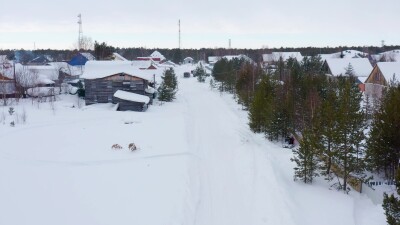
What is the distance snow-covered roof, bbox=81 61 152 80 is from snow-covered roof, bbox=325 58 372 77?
86.6 ft

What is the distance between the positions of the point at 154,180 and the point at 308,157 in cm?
755

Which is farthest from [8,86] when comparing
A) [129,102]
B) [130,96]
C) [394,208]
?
[394,208]

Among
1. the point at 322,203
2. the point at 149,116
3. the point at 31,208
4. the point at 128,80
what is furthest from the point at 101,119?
the point at 322,203

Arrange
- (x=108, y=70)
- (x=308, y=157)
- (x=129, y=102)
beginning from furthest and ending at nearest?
(x=108, y=70), (x=129, y=102), (x=308, y=157)

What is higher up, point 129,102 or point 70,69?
point 70,69

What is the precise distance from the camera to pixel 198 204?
18.1 meters

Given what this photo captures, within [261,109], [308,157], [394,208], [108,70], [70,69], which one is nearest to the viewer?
[394,208]

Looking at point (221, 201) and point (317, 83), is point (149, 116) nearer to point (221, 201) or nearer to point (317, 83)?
point (317, 83)

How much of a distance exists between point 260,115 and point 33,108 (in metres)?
20.1

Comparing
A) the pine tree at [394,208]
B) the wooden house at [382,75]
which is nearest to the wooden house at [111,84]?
the wooden house at [382,75]

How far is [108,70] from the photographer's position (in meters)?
45.8

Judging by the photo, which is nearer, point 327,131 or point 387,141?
point 387,141

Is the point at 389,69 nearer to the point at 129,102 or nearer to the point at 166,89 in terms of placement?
the point at 166,89

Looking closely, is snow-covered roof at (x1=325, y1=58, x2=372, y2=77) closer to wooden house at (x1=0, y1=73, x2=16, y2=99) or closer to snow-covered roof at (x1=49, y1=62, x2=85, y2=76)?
snow-covered roof at (x1=49, y1=62, x2=85, y2=76)
